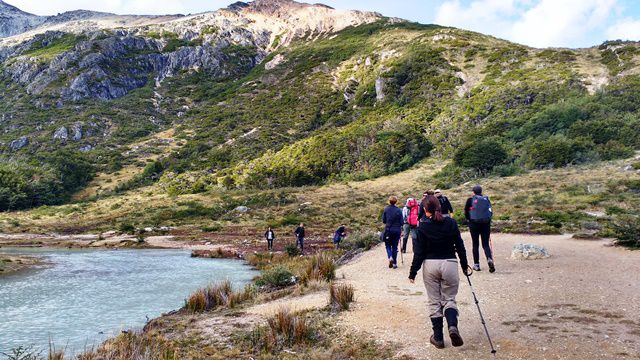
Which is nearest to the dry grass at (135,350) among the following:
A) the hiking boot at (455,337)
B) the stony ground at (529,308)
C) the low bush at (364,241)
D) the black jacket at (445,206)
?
the stony ground at (529,308)

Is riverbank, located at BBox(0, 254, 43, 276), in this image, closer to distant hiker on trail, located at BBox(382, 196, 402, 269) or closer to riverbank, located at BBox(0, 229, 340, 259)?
riverbank, located at BBox(0, 229, 340, 259)

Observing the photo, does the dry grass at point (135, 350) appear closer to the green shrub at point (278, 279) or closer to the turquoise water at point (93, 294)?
the turquoise water at point (93, 294)

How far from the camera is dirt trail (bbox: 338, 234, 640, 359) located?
640 centimetres

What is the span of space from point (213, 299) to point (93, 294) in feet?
21.0

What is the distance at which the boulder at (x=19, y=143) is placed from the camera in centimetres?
9425

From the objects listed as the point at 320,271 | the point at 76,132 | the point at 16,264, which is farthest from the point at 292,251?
the point at 76,132

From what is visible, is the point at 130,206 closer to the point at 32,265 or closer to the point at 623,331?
the point at 32,265

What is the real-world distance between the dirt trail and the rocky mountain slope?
37830 millimetres

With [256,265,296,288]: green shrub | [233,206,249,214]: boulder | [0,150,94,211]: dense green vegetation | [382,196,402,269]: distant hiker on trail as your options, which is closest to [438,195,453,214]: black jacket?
[382,196,402,269]: distant hiker on trail

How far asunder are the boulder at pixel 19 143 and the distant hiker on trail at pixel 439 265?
108 meters

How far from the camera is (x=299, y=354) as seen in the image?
7352mm

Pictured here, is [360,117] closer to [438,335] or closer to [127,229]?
[127,229]

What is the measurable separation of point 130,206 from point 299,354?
54.3 meters

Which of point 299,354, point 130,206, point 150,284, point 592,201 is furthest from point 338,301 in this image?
point 130,206
